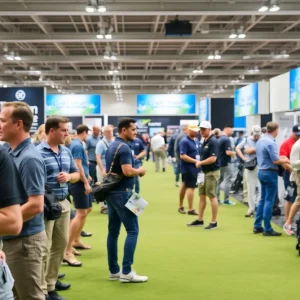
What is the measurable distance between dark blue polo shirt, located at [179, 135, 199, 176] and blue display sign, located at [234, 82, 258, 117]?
220 inches

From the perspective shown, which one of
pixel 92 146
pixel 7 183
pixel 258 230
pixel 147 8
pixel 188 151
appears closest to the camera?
pixel 7 183

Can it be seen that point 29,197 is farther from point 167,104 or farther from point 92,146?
point 167,104

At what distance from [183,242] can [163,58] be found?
13850 millimetres

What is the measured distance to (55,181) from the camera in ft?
13.6

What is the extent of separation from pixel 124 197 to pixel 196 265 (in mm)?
1524

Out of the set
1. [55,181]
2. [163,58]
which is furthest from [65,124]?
[163,58]

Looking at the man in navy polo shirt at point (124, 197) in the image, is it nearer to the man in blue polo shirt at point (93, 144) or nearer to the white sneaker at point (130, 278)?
the white sneaker at point (130, 278)

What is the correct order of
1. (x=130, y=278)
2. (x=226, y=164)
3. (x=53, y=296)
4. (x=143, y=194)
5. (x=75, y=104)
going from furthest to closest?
(x=75, y=104)
(x=143, y=194)
(x=226, y=164)
(x=130, y=278)
(x=53, y=296)

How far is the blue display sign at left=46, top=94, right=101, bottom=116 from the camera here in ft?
69.7

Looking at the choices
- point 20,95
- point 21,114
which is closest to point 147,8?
point 20,95

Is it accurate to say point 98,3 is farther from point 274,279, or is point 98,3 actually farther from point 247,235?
point 274,279

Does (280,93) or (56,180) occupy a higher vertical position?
(280,93)

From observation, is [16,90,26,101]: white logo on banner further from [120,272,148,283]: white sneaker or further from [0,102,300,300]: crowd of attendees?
[120,272,148,283]: white sneaker

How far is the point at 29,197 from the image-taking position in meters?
2.71
